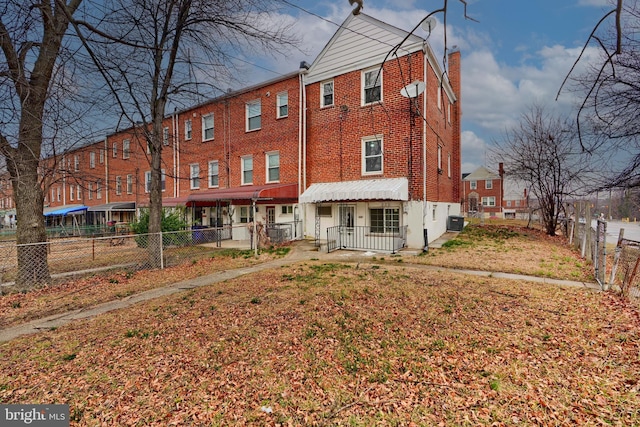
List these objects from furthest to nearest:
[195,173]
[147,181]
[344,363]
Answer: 1. [147,181]
2. [195,173]
3. [344,363]

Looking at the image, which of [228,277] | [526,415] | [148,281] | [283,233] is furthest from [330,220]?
[526,415]

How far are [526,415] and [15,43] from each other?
989 cm

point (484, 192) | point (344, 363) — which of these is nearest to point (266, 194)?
point (344, 363)

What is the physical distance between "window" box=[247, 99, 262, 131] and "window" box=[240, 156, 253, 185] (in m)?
1.98

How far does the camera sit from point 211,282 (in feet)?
25.8

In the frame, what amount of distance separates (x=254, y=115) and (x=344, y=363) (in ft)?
57.4

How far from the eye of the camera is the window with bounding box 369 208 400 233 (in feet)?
43.3

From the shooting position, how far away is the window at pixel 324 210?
15164 millimetres

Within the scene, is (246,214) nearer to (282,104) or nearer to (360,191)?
(282,104)

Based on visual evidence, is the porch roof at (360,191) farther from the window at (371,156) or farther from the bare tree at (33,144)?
the bare tree at (33,144)

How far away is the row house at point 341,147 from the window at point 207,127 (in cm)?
10

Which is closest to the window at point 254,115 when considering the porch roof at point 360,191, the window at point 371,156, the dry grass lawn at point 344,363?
the porch roof at point 360,191

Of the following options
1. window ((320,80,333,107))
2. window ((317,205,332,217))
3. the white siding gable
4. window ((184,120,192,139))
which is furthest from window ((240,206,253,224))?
the white siding gable

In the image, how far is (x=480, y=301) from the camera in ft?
18.7
